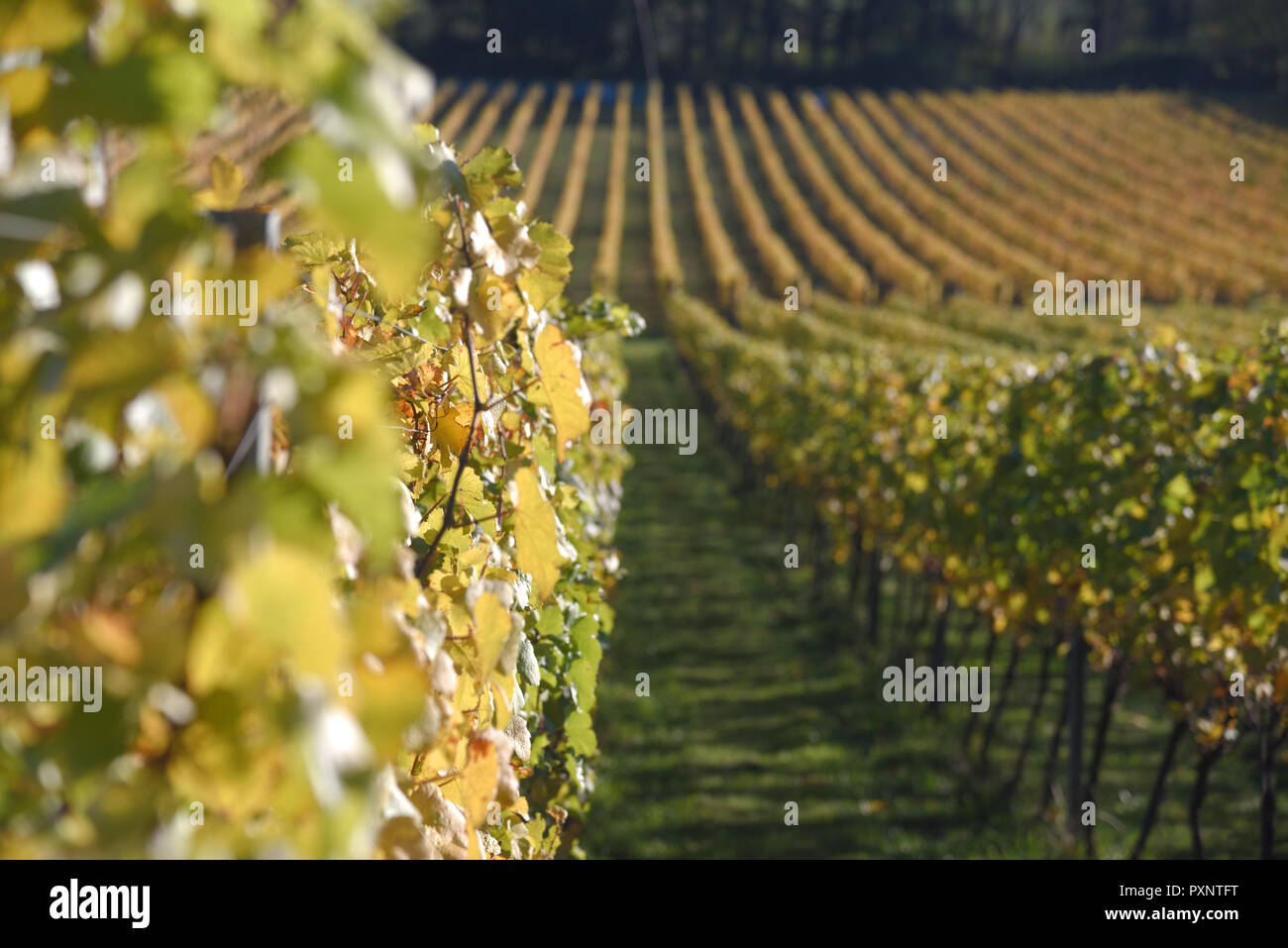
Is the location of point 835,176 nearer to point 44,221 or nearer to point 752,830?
point 752,830

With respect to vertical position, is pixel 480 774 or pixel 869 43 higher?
pixel 869 43

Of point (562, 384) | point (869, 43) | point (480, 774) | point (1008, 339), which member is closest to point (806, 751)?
point (562, 384)

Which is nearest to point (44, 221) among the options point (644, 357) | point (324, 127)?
point (324, 127)

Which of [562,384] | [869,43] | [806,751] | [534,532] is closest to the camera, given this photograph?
[534,532]

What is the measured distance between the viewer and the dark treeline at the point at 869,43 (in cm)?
7031

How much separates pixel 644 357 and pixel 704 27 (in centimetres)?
5186

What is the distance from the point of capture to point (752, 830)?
6.62 metres

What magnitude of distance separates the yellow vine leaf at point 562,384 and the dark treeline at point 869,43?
235 feet

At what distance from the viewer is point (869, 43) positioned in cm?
7756

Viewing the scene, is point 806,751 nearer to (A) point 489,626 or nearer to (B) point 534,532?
(B) point 534,532

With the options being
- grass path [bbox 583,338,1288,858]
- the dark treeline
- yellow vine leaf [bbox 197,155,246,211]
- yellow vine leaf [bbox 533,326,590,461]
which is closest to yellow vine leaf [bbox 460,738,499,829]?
yellow vine leaf [bbox 533,326,590,461]

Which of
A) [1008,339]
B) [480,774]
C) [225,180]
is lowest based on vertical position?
[1008,339]

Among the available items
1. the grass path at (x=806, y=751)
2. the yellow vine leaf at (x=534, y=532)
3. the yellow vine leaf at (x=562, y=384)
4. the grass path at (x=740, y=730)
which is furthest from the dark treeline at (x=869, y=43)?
the yellow vine leaf at (x=534, y=532)

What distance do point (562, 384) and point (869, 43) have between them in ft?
272
